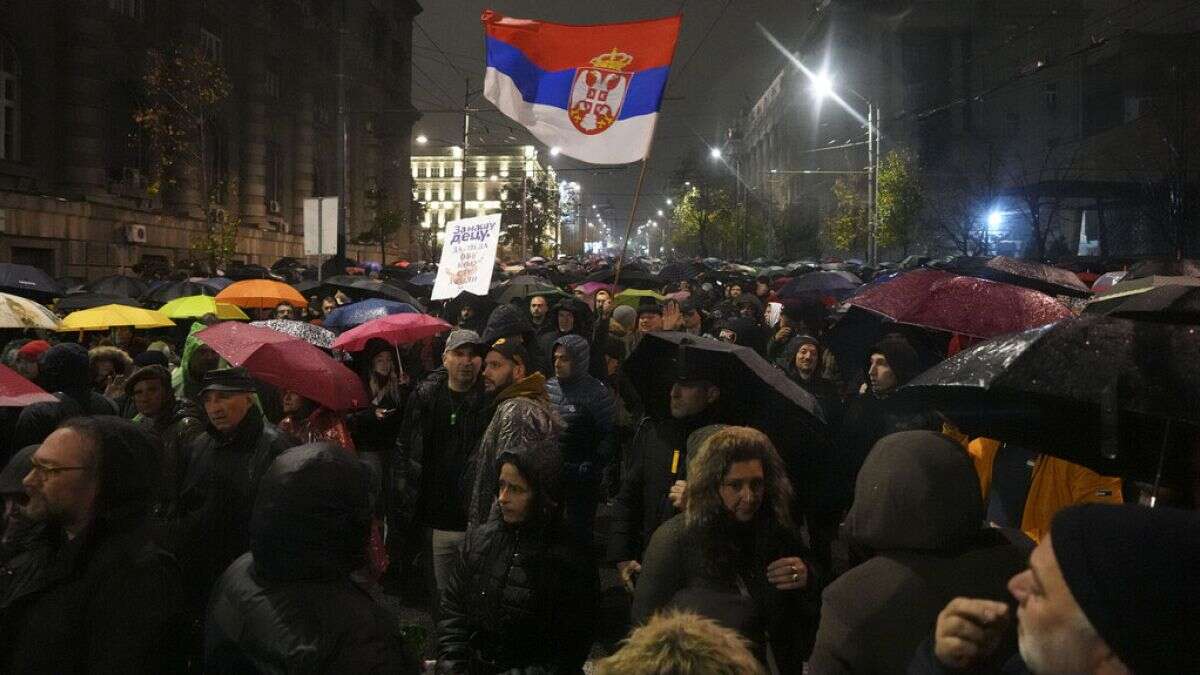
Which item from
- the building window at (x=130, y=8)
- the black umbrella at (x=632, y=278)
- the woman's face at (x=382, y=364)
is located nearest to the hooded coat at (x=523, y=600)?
the woman's face at (x=382, y=364)

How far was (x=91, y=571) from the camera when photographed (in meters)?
2.99

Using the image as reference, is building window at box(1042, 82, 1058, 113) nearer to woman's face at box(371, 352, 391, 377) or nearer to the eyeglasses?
woman's face at box(371, 352, 391, 377)

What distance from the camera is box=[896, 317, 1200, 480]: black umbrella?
2949 millimetres

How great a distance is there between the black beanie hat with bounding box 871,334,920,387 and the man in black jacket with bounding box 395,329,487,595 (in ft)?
8.41

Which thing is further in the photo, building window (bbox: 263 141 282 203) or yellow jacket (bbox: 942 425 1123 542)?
building window (bbox: 263 141 282 203)

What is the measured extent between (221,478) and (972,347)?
3152mm

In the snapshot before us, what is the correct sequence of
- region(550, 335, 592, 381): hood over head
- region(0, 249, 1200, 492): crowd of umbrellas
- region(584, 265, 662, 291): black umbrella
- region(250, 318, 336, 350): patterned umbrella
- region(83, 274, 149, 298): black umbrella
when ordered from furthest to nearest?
region(584, 265, 662, 291): black umbrella < region(83, 274, 149, 298): black umbrella < region(250, 318, 336, 350): patterned umbrella < region(550, 335, 592, 381): hood over head < region(0, 249, 1200, 492): crowd of umbrellas

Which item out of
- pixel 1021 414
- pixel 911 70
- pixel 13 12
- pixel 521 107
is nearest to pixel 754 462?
pixel 1021 414

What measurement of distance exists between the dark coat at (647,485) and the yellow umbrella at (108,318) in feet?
21.9

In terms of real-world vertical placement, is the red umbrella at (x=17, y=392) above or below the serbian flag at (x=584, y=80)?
below

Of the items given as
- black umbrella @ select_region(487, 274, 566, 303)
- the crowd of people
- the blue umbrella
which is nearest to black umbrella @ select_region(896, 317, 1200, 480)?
the crowd of people

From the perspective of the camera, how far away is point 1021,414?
356cm

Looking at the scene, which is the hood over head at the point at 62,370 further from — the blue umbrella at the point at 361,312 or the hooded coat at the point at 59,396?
the blue umbrella at the point at 361,312

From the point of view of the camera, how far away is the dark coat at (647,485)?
201 inches
